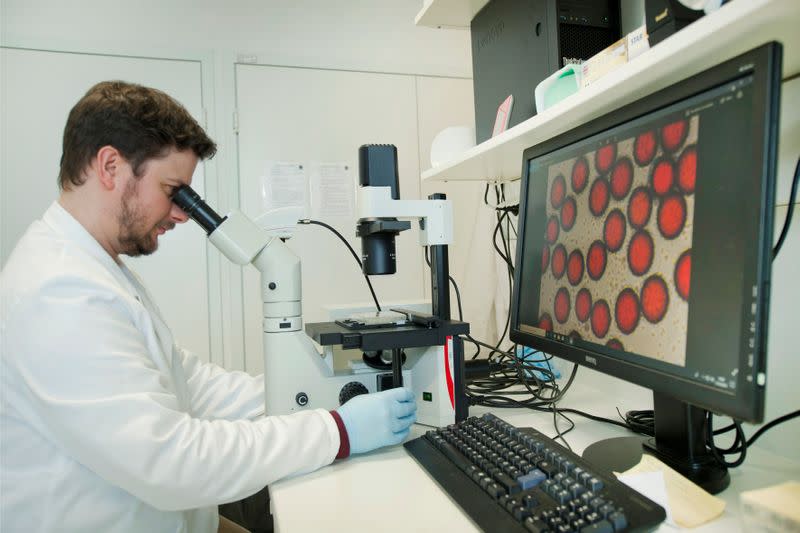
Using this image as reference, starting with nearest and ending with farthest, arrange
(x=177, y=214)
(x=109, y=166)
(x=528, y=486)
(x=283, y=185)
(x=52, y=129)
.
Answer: (x=528, y=486) < (x=109, y=166) < (x=177, y=214) < (x=52, y=129) < (x=283, y=185)

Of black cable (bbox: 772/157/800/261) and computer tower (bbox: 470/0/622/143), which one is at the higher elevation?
computer tower (bbox: 470/0/622/143)

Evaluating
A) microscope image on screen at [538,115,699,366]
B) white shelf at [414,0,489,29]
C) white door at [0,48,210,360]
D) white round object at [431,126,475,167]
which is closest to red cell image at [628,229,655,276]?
microscope image on screen at [538,115,699,366]

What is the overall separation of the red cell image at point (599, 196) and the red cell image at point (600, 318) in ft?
0.44

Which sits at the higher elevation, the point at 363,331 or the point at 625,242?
the point at 625,242

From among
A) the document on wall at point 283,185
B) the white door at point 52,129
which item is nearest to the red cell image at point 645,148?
the document on wall at point 283,185

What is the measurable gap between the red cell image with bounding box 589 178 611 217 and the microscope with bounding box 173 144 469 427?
0.34 m

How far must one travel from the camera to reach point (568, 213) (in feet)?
2.56

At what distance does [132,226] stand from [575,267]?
32.1 inches

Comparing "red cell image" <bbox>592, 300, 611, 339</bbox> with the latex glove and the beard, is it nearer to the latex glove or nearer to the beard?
the latex glove

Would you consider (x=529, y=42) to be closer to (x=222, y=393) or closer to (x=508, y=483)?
(x=508, y=483)

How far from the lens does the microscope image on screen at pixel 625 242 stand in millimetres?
575

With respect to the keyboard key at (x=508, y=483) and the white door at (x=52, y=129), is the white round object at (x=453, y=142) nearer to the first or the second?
the keyboard key at (x=508, y=483)

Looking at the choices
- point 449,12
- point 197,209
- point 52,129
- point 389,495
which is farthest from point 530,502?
point 52,129

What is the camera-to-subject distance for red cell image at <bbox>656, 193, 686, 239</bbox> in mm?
574
